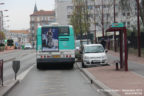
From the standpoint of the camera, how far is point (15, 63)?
57.0ft

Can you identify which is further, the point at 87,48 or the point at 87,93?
the point at 87,48

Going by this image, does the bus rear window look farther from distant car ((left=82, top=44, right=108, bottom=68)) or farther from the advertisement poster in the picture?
distant car ((left=82, top=44, right=108, bottom=68))

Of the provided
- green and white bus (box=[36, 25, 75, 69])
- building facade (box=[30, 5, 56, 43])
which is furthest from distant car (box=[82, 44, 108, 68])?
building facade (box=[30, 5, 56, 43])

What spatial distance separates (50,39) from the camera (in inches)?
961

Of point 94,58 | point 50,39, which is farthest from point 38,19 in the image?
point 50,39

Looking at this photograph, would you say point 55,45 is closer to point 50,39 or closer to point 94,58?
point 50,39

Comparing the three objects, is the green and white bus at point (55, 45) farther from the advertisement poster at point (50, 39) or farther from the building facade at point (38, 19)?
the building facade at point (38, 19)

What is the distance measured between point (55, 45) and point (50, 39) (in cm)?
53

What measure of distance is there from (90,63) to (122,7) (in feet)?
51.5

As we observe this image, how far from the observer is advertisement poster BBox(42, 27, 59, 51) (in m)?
24.2

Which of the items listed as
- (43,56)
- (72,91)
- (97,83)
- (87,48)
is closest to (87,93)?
(72,91)

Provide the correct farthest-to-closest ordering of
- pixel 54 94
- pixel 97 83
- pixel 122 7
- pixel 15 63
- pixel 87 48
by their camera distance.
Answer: pixel 122 7 → pixel 87 48 → pixel 15 63 → pixel 97 83 → pixel 54 94

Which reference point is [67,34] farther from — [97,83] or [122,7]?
[122,7]

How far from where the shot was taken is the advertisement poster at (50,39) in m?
24.2
